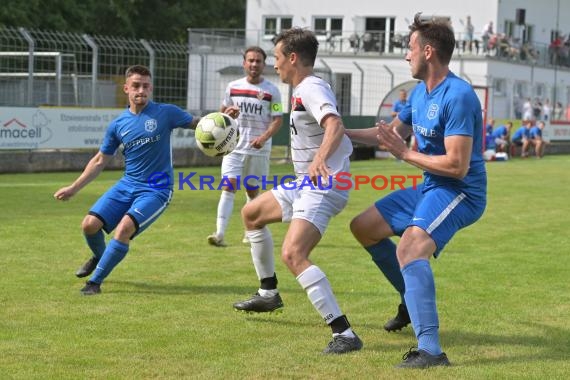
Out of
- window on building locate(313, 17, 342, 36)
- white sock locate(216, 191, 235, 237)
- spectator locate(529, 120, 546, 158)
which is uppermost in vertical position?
window on building locate(313, 17, 342, 36)

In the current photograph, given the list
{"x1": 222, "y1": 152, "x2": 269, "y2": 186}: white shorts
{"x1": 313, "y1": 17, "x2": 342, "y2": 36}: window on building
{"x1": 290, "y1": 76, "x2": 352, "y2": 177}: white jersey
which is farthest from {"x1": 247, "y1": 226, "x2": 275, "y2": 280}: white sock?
{"x1": 313, "y1": 17, "x2": 342, "y2": 36}: window on building

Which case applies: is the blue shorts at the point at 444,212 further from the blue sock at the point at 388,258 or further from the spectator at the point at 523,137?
the spectator at the point at 523,137

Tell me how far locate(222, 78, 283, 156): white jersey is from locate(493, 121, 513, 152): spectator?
23075 mm

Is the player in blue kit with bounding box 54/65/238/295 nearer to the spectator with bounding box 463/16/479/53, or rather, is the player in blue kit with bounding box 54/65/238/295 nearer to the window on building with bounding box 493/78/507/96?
the window on building with bounding box 493/78/507/96

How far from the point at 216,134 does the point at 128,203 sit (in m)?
1.06

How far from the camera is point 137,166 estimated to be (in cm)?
919

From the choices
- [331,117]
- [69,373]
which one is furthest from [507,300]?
[69,373]

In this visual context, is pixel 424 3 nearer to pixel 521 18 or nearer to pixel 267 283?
pixel 521 18

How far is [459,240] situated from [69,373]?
7436mm

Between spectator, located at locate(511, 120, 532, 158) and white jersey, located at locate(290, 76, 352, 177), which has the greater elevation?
white jersey, located at locate(290, 76, 352, 177)

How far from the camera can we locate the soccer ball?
28.3 ft

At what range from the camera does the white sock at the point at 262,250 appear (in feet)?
25.0

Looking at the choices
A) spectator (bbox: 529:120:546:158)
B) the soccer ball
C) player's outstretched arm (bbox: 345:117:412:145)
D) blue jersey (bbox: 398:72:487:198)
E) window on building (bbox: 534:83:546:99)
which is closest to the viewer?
blue jersey (bbox: 398:72:487:198)

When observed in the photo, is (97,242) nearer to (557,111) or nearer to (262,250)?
(262,250)
